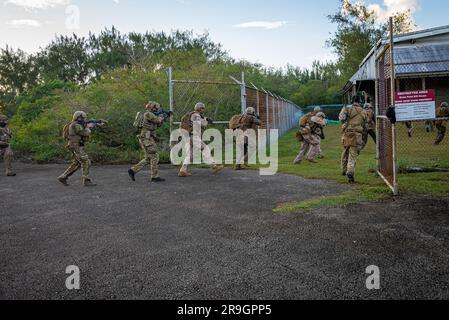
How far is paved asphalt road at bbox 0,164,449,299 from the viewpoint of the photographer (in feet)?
10.2

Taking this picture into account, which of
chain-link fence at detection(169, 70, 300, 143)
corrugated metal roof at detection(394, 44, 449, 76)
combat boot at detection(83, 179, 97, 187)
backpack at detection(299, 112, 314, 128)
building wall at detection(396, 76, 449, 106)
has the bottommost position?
combat boot at detection(83, 179, 97, 187)

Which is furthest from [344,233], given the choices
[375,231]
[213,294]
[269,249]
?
[213,294]

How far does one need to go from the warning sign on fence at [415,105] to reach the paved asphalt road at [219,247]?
1.32m

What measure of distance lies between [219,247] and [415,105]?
3.94 m

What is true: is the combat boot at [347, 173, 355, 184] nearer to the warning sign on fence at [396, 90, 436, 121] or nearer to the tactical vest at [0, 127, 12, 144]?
the warning sign on fence at [396, 90, 436, 121]

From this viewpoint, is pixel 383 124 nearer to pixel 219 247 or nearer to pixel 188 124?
pixel 188 124

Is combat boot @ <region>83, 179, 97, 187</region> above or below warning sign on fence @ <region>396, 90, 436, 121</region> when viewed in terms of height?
below

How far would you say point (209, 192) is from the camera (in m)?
7.44

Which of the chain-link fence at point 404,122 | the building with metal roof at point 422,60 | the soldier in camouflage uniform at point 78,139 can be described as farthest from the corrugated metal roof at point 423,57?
the soldier in camouflage uniform at point 78,139

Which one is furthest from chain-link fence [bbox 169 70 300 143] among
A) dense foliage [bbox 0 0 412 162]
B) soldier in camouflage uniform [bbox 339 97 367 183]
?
soldier in camouflage uniform [bbox 339 97 367 183]

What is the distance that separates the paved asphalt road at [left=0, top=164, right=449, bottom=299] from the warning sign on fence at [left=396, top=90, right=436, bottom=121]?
1.32 m

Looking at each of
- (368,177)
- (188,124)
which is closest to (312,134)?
(368,177)

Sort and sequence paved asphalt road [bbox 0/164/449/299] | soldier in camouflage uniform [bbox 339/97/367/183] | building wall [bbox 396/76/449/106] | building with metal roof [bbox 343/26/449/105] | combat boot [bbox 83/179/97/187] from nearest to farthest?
paved asphalt road [bbox 0/164/449/299]
soldier in camouflage uniform [bbox 339/97/367/183]
combat boot [bbox 83/179/97/187]
building with metal roof [bbox 343/26/449/105]
building wall [bbox 396/76/449/106]

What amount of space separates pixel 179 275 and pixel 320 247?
1.56 m
